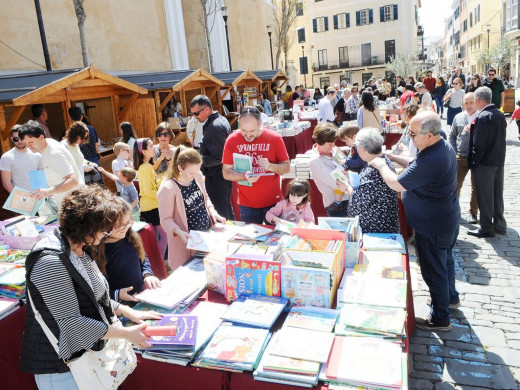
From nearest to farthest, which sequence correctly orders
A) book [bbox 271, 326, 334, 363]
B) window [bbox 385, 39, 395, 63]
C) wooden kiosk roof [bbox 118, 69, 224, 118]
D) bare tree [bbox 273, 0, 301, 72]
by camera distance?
1. book [bbox 271, 326, 334, 363]
2. wooden kiosk roof [bbox 118, 69, 224, 118]
3. bare tree [bbox 273, 0, 301, 72]
4. window [bbox 385, 39, 395, 63]

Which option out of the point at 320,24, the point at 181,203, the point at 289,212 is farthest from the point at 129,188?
the point at 320,24

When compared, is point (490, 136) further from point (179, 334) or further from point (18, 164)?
point (18, 164)

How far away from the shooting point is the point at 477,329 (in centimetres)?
375

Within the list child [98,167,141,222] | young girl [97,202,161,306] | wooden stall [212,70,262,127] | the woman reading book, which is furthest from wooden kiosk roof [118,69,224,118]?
young girl [97,202,161,306]

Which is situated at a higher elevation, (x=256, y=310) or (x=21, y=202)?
(x=21, y=202)

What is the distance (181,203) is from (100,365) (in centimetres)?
179

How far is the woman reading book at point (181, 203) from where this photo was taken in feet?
11.8

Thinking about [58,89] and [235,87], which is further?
[235,87]

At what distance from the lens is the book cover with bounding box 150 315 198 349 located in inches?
86.0

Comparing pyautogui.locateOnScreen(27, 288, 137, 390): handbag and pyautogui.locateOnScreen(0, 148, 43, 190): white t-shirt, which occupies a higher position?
pyautogui.locateOnScreen(0, 148, 43, 190): white t-shirt

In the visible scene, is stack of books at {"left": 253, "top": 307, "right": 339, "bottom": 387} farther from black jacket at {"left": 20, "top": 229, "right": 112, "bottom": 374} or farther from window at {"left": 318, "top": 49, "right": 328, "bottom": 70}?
window at {"left": 318, "top": 49, "right": 328, "bottom": 70}

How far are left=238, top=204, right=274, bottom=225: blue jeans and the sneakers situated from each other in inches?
69.8

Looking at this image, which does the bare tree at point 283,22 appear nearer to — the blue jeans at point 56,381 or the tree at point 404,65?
the tree at point 404,65

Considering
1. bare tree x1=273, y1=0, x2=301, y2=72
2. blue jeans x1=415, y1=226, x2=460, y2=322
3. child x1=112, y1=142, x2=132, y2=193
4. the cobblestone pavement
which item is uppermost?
bare tree x1=273, y1=0, x2=301, y2=72
